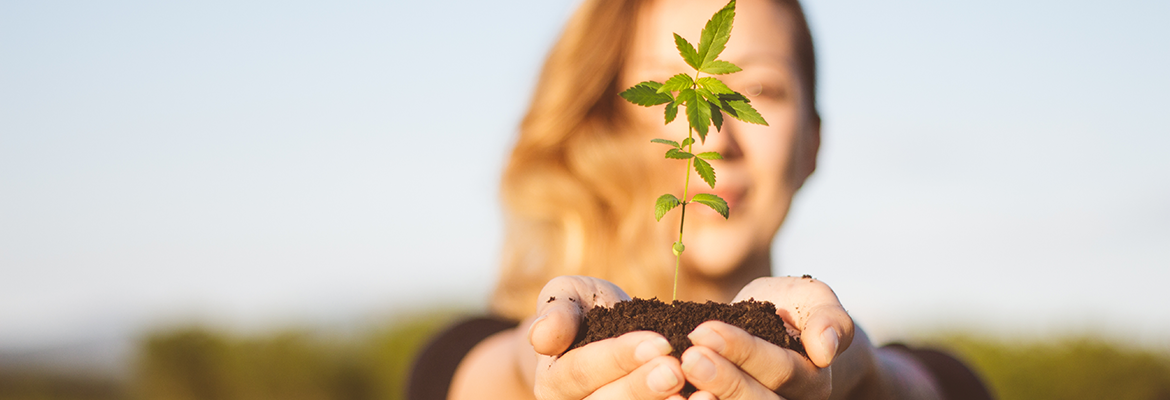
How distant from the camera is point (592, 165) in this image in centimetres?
432

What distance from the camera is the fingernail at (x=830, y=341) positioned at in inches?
76.9

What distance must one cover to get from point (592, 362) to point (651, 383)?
17cm

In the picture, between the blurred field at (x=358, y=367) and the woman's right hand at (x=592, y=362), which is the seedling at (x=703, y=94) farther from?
the blurred field at (x=358, y=367)

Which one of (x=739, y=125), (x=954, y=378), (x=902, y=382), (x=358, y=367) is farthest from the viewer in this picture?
(x=358, y=367)

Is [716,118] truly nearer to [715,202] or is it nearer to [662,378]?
[715,202]

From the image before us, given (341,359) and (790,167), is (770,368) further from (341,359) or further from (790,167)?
(341,359)

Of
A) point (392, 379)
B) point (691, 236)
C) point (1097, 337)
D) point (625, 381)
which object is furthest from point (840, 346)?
point (392, 379)

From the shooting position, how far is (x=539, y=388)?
2236 millimetres

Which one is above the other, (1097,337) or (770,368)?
(770,368)

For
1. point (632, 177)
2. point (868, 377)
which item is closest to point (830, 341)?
point (868, 377)

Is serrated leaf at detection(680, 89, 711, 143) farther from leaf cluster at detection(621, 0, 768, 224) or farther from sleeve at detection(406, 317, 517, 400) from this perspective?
sleeve at detection(406, 317, 517, 400)

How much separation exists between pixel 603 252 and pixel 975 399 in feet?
8.54

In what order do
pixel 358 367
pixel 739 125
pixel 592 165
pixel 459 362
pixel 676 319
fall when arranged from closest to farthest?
1. pixel 676 319
2. pixel 739 125
3. pixel 592 165
4. pixel 459 362
5. pixel 358 367

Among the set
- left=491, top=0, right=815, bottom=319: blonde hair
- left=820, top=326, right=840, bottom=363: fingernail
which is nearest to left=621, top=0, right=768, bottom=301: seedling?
left=820, top=326, right=840, bottom=363: fingernail
